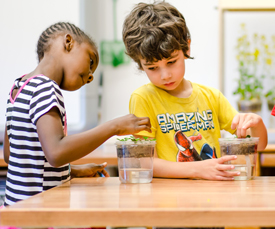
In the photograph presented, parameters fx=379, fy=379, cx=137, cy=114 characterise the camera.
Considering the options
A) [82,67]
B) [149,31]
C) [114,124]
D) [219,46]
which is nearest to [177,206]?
[114,124]

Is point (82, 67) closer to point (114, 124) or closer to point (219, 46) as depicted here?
point (114, 124)

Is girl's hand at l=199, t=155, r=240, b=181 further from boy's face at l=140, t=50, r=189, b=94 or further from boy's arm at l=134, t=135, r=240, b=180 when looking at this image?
boy's face at l=140, t=50, r=189, b=94

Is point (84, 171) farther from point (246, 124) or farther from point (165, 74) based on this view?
point (246, 124)

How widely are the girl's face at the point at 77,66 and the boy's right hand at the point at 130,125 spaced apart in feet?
0.83

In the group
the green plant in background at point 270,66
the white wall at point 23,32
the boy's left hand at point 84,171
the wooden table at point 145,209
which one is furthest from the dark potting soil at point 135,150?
the green plant in background at point 270,66

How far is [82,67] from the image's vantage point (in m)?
1.12

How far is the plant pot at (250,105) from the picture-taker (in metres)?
2.50

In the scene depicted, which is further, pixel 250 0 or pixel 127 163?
pixel 250 0

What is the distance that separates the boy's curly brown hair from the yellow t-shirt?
5.8 inches

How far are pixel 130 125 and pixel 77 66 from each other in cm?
29

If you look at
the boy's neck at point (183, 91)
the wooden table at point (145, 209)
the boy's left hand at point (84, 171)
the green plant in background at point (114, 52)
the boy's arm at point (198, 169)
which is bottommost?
the boy's left hand at point (84, 171)

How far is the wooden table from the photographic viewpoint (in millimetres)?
633

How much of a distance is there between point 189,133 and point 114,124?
405 mm

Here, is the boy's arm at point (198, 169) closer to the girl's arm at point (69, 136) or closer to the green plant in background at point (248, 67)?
the girl's arm at point (69, 136)
